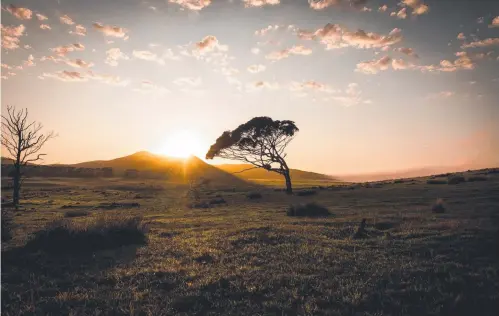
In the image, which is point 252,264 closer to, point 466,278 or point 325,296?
point 325,296

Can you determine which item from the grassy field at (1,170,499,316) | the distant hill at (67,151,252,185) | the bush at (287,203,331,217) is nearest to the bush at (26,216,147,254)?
the grassy field at (1,170,499,316)

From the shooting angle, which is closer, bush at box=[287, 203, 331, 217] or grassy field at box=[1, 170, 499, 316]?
grassy field at box=[1, 170, 499, 316]

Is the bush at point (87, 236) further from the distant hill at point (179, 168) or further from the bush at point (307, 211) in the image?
the distant hill at point (179, 168)

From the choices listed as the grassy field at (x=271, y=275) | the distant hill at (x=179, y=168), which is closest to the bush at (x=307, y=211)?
the grassy field at (x=271, y=275)

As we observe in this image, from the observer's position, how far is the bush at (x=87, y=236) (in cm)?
1456

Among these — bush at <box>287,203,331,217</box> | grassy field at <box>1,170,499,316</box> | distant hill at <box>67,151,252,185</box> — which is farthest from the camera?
distant hill at <box>67,151,252,185</box>

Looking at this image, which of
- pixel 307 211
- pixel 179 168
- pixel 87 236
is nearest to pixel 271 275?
pixel 87 236

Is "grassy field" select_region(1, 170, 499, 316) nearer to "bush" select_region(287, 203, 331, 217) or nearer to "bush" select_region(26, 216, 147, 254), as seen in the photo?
"bush" select_region(26, 216, 147, 254)

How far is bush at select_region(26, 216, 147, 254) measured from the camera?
14.6 metres

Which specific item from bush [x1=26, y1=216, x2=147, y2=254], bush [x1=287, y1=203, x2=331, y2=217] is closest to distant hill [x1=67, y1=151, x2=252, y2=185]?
bush [x1=287, y1=203, x2=331, y2=217]

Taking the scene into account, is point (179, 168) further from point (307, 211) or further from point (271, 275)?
point (271, 275)

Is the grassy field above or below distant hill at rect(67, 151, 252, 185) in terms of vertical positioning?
below

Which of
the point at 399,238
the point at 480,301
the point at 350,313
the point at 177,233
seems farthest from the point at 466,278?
the point at 177,233

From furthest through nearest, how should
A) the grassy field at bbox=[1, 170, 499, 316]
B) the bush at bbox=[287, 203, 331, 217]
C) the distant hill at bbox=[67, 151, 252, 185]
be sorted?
the distant hill at bbox=[67, 151, 252, 185] < the bush at bbox=[287, 203, 331, 217] < the grassy field at bbox=[1, 170, 499, 316]
